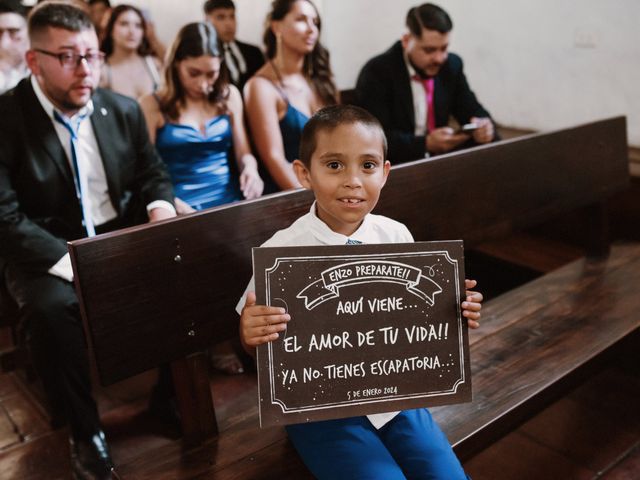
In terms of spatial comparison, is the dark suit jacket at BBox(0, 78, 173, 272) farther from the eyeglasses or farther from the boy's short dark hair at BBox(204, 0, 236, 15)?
the boy's short dark hair at BBox(204, 0, 236, 15)

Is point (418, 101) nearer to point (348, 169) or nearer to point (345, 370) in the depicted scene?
point (348, 169)

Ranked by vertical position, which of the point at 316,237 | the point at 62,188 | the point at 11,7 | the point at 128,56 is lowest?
the point at 316,237

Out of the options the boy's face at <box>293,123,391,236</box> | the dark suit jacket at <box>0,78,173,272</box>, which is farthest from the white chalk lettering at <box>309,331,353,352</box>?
the dark suit jacket at <box>0,78,173,272</box>

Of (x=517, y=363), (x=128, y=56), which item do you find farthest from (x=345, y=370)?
(x=128, y=56)

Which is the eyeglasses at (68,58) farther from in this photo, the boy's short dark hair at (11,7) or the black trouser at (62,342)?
the boy's short dark hair at (11,7)

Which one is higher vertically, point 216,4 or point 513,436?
point 216,4

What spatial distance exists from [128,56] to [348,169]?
3.34m

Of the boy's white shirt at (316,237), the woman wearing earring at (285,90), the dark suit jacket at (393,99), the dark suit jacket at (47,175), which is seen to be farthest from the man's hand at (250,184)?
the boy's white shirt at (316,237)

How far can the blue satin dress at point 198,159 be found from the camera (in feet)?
9.71

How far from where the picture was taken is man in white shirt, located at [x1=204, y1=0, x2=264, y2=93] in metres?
4.74

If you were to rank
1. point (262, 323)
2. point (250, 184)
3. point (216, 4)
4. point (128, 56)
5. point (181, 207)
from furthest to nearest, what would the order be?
1. point (216, 4)
2. point (128, 56)
3. point (250, 184)
4. point (181, 207)
5. point (262, 323)

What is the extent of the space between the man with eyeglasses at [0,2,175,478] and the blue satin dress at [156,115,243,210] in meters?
0.47

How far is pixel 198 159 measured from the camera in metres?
3.02

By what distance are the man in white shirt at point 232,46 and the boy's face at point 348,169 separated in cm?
337
